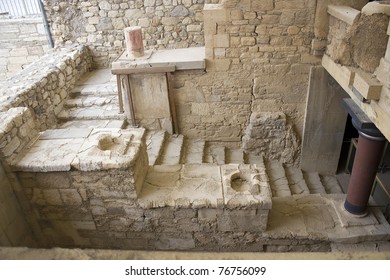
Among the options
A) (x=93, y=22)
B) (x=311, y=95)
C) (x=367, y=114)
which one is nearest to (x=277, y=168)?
(x=311, y=95)

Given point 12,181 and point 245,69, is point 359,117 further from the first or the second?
point 12,181

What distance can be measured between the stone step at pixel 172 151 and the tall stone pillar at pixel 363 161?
273 cm

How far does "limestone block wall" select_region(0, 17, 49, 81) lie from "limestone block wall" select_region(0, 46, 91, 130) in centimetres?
120

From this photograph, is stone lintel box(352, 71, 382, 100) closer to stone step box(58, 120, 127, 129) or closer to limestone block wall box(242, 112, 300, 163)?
limestone block wall box(242, 112, 300, 163)

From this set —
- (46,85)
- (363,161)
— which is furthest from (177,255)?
(46,85)

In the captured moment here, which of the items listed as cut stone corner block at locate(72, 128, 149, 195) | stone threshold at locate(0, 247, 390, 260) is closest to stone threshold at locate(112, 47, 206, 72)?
cut stone corner block at locate(72, 128, 149, 195)

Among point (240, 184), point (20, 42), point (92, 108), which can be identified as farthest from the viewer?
point (20, 42)

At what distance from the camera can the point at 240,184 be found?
3896mm

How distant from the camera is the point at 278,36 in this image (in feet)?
16.6

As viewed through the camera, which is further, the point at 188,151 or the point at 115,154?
the point at 188,151

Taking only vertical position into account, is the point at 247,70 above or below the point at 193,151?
above

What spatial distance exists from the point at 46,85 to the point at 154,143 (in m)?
2.33

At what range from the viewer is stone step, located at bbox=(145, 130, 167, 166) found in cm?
527
